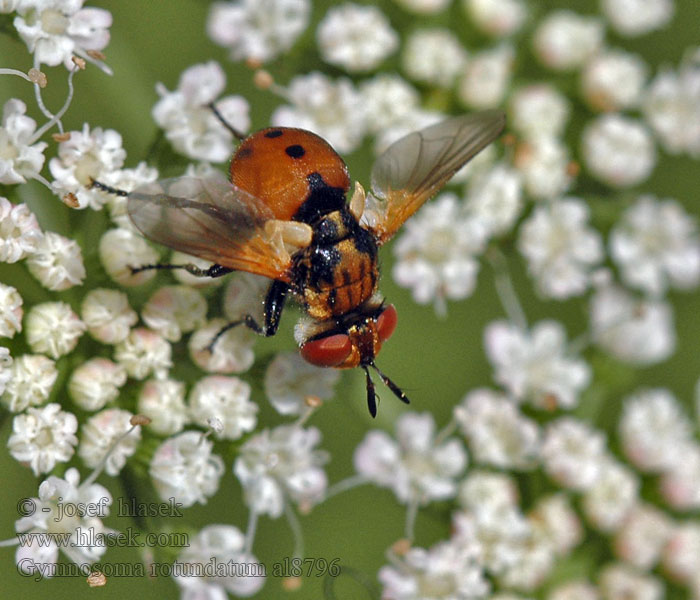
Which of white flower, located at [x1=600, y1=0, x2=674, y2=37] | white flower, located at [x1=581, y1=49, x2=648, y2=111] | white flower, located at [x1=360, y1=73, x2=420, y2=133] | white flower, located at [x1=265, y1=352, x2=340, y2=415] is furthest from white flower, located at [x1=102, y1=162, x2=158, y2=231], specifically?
white flower, located at [x1=600, y1=0, x2=674, y2=37]

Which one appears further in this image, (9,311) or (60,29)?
(60,29)

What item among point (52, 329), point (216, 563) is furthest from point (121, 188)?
point (216, 563)

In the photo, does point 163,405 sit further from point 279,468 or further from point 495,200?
point 495,200

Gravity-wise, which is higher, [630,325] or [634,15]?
[634,15]

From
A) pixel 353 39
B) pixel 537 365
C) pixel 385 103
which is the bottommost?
pixel 537 365

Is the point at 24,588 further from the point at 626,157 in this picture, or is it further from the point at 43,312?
the point at 626,157

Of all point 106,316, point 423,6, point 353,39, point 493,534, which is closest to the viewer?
point 106,316
